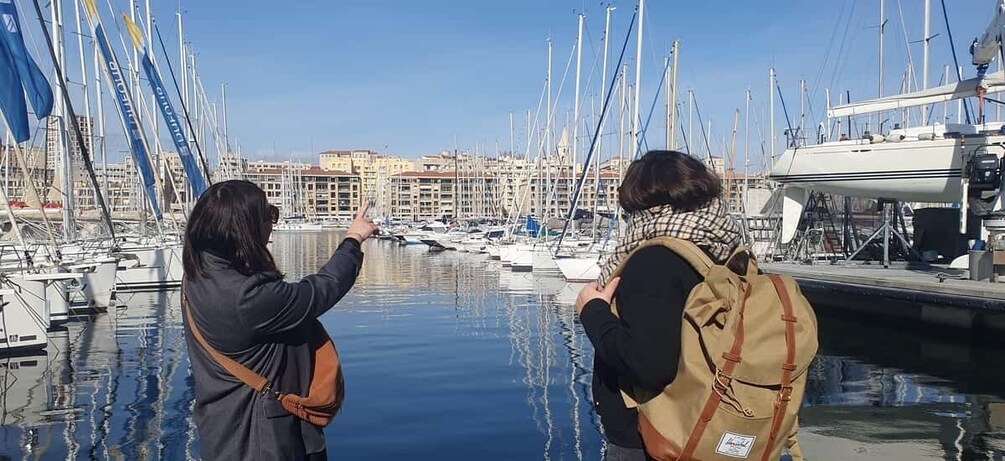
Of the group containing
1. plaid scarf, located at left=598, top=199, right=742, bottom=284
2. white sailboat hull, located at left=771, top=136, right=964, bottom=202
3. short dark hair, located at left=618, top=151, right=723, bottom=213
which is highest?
white sailboat hull, located at left=771, top=136, right=964, bottom=202

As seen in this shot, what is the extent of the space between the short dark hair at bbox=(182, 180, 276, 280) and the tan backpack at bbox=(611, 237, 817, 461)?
1428 mm

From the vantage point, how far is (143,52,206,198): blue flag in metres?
23.7

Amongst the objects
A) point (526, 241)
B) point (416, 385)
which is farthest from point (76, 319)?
point (526, 241)

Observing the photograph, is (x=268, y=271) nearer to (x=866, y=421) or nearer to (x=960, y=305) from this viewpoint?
(x=866, y=421)

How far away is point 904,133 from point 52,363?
56.6ft

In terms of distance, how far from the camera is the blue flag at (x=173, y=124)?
23.7 metres

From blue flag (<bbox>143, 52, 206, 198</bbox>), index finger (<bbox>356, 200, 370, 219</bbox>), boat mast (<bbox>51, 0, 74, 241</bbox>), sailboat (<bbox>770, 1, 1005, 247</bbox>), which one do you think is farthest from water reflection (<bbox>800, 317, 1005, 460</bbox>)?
blue flag (<bbox>143, 52, 206, 198</bbox>)

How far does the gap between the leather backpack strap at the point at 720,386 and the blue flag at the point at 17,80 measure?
42.3 feet

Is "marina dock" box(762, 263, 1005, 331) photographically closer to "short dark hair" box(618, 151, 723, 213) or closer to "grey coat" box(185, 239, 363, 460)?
"short dark hair" box(618, 151, 723, 213)

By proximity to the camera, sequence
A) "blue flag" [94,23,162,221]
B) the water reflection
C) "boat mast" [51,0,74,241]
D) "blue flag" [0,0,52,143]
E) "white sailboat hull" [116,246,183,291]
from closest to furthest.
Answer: the water reflection, "blue flag" [0,0,52,143], "boat mast" [51,0,74,241], "blue flag" [94,23,162,221], "white sailboat hull" [116,246,183,291]

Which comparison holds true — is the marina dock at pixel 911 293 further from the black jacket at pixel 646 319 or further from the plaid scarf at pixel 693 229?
the black jacket at pixel 646 319

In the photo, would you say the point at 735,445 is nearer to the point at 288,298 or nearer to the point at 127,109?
the point at 288,298

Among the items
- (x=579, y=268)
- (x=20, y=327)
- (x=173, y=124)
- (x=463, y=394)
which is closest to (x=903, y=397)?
(x=463, y=394)

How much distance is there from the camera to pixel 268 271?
2.66 meters
